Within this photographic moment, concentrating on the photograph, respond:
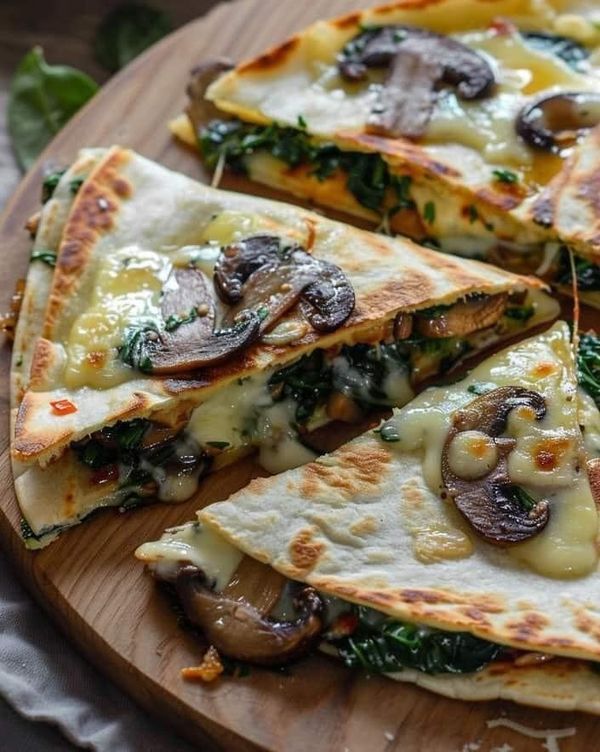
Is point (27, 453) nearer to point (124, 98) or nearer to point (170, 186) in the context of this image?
point (170, 186)

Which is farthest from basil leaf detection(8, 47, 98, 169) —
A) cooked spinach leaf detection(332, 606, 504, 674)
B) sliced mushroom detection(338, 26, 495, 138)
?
cooked spinach leaf detection(332, 606, 504, 674)

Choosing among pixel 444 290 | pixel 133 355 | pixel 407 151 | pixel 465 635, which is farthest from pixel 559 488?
pixel 407 151

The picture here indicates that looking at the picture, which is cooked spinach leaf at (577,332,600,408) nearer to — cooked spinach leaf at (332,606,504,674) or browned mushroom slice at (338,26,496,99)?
cooked spinach leaf at (332,606,504,674)

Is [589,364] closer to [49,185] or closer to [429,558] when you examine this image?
[429,558]

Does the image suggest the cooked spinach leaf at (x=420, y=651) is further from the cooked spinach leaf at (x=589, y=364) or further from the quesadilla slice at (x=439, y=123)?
the quesadilla slice at (x=439, y=123)

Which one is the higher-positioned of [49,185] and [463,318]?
[49,185]

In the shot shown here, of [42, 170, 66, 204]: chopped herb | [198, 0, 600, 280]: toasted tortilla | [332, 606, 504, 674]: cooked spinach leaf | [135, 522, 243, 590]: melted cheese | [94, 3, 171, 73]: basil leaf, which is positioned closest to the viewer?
[332, 606, 504, 674]: cooked spinach leaf

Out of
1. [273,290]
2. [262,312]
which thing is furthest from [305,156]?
[262,312]
